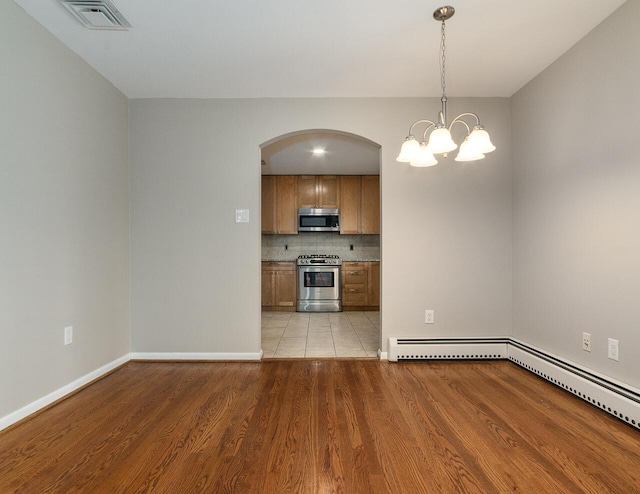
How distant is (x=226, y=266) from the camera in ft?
9.91

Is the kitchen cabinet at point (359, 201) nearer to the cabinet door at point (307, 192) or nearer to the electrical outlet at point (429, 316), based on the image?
the cabinet door at point (307, 192)

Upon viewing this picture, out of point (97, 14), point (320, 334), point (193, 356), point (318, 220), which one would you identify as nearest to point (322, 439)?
point (193, 356)

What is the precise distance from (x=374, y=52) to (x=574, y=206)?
1728mm

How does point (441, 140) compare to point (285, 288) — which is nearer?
point (441, 140)

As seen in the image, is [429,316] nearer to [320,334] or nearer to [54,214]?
[320,334]

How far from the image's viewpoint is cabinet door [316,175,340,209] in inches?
230

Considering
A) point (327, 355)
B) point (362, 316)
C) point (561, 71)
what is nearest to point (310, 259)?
point (362, 316)

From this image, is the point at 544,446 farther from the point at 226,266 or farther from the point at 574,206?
the point at 226,266

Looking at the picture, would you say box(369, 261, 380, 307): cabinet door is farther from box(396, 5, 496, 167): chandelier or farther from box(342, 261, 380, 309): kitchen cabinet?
box(396, 5, 496, 167): chandelier

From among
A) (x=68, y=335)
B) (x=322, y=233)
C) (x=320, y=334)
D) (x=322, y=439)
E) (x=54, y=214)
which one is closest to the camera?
(x=322, y=439)

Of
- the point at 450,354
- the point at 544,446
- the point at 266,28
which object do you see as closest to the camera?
the point at 544,446

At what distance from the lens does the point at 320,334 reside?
400cm

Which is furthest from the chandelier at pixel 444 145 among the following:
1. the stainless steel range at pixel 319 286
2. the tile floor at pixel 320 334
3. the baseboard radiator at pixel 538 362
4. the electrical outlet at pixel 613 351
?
the stainless steel range at pixel 319 286

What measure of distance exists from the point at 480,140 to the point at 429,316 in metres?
1.74
